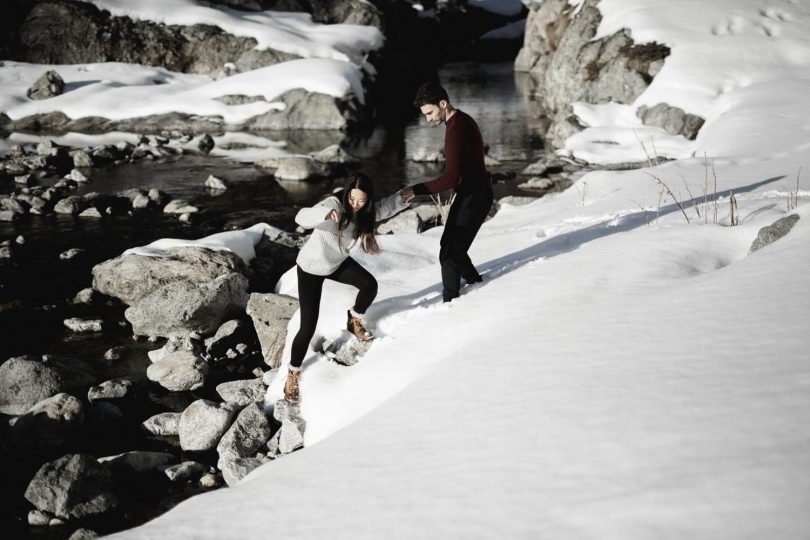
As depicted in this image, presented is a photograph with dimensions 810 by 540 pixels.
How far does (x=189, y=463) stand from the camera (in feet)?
19.5

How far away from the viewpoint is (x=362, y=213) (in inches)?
217

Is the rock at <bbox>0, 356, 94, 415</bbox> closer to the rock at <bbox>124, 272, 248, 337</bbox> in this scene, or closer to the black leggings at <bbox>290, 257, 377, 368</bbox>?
the rock at <bbox>124, 272, 248, 337</bbox>

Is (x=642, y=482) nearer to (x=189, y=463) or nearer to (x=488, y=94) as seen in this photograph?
(x=189, y=463)

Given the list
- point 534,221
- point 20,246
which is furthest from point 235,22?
point 534,221

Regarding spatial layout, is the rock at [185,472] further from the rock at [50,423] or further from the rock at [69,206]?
the rock at [69,206]

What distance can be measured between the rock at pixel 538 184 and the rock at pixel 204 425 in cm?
1151

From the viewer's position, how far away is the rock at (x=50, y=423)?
6.40 m

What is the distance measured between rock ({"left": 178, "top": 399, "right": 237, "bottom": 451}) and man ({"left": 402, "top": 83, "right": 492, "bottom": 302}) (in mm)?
2492

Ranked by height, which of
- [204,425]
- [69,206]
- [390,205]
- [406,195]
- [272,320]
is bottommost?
[204,425]

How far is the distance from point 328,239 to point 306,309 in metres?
0.71

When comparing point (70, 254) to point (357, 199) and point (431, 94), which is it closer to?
point (357, 199)

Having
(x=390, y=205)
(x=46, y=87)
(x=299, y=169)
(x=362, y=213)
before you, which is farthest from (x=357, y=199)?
(x=46, y=87)

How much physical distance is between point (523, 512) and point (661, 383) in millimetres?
1239

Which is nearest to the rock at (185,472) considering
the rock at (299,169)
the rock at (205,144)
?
the rock at (299,169)
